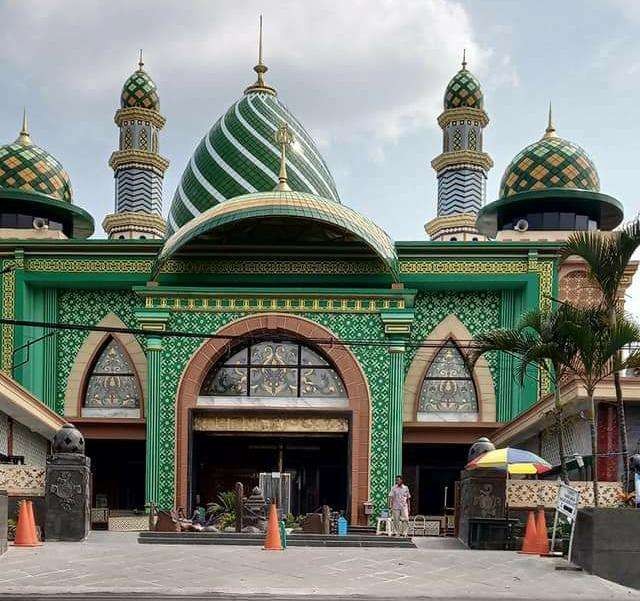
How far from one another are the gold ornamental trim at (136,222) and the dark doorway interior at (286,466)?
17.3m

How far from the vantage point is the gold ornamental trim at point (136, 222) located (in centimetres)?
4731

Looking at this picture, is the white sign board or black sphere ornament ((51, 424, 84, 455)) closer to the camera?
the white sign board

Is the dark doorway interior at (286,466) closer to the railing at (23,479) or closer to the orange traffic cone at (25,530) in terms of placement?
the railing at (23,479)

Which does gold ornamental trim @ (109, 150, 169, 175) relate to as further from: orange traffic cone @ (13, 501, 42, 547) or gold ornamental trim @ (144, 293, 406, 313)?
orange traffic cone @ (13, 501, 42, 547)

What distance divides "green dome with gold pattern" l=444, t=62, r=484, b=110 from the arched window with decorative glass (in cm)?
2035

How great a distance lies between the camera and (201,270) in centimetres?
3028

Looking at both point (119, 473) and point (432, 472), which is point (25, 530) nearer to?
point (119, 473)

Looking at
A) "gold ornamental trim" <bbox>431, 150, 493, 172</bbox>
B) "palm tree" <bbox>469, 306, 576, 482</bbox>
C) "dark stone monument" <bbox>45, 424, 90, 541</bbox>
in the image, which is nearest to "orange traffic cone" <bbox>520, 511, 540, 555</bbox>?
"palm tree" <bbox>469, 306, 576, 482</bbox>

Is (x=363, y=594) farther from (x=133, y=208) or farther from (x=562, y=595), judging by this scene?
(x=133, y=208)

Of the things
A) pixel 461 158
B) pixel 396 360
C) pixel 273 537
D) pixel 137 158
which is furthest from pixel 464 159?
pixel 273 537

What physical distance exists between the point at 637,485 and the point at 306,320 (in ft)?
44.4

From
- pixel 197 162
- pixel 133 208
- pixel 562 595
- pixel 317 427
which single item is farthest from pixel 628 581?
pixel 133 208

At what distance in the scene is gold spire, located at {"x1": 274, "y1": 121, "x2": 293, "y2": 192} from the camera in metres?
31.1

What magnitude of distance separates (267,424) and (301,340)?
7.35 feet
